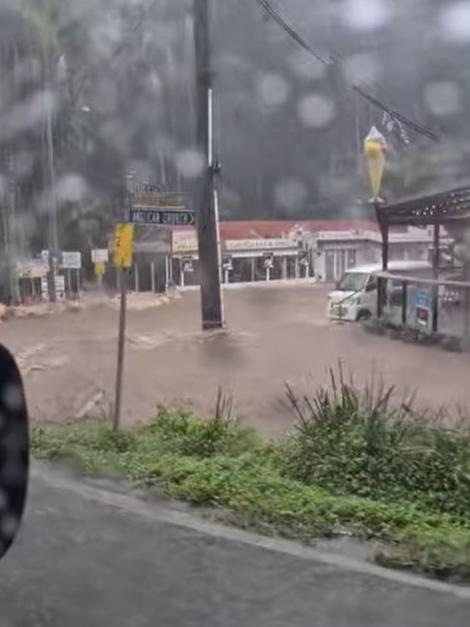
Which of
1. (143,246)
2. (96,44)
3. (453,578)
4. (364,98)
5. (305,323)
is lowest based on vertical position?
(453,578)

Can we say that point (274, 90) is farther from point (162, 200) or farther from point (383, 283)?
point (383, 283)

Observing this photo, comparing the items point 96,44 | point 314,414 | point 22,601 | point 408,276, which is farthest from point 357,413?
point 96,44

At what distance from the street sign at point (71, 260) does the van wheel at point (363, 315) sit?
99.4 inches

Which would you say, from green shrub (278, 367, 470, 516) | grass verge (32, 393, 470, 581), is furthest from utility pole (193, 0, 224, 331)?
green shrub (278, 367, 470, 516)

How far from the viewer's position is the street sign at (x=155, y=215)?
6.65m

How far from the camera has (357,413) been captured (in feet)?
18.4

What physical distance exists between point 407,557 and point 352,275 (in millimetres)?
3530

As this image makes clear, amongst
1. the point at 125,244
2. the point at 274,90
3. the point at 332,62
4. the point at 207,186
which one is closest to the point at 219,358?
the point at 125,244

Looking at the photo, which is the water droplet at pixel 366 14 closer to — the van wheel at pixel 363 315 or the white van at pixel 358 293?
Result: the white van at pixel 358 293

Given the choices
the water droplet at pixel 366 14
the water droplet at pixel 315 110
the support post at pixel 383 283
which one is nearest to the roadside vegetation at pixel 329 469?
the support post at pixel 383 283

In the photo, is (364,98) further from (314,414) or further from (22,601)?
(22,601)

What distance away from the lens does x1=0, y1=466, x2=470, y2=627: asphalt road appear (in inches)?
127

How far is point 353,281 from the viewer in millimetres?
7141

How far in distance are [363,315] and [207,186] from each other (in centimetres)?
152
